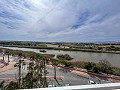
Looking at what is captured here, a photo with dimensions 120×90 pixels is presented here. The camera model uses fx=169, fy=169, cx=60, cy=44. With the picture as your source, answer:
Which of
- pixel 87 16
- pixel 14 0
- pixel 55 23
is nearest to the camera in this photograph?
pixel 14 0

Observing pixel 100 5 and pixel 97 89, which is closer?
pixel 97 89

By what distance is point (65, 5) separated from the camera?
2.23 m

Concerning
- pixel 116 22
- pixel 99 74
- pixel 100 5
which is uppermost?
pixel 100 5

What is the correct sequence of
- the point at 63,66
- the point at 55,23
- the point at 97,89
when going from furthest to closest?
the point at 63,66, the point at 55,23, the point at 97,89

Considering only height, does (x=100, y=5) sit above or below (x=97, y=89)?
above

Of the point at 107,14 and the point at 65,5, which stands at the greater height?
the point at 65,5

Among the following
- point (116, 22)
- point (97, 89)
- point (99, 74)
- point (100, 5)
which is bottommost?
point (99, 74)

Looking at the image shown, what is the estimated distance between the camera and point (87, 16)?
7.91ft

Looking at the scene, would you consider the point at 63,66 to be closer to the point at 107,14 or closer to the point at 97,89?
the point at 107,14

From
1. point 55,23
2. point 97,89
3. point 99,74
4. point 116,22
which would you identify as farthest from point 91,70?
point 97,89

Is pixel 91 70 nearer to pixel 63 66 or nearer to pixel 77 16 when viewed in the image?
pixel 63 66

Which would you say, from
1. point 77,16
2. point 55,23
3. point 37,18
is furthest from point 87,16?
point 37,18

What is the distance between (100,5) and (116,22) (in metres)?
0.42

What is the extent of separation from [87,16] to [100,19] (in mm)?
269
